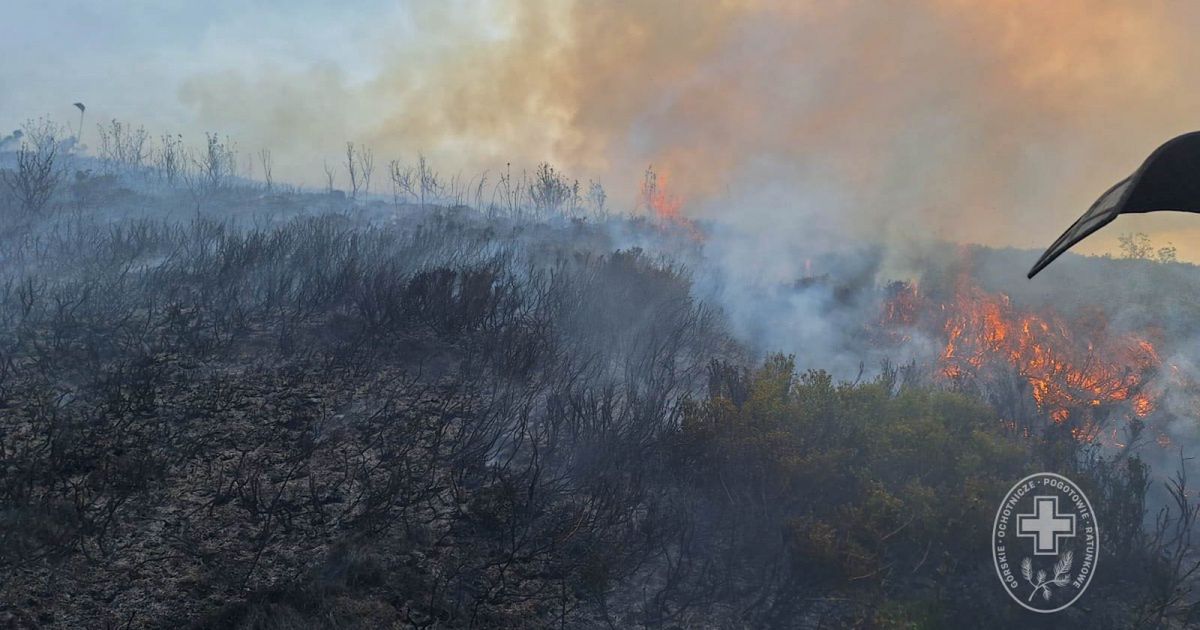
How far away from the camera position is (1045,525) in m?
6.51

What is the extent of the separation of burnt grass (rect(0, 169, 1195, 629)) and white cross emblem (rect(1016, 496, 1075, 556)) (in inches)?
16.6

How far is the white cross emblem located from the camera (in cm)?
634

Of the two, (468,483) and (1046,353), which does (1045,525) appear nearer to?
(468,483)

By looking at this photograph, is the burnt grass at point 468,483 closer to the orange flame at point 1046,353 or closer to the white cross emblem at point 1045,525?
the white cross emblem at point 1045,525

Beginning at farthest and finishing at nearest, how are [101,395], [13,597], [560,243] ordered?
1. [560,243]
2. [101,395]
3. [13,597]

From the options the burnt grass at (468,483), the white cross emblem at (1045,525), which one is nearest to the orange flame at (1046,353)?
the burnt grass at (468,483)

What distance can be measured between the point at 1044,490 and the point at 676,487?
3.95m

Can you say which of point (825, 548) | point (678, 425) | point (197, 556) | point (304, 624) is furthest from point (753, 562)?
point (197, 556)

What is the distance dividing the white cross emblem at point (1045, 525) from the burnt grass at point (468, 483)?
422 millimetres

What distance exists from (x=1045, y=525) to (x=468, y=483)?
6075 millimetres

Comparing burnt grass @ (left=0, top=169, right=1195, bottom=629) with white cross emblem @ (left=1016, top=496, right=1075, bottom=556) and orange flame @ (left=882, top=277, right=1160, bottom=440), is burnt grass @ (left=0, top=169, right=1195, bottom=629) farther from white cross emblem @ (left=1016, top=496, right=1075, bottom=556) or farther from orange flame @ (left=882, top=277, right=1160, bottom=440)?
orange flame @ (left=882, top=277, right=1160, bottom=440)

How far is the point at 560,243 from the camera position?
67.4 feet

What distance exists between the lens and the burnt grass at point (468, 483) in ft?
17.9

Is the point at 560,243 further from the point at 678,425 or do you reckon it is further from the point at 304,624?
the point at 304,624
